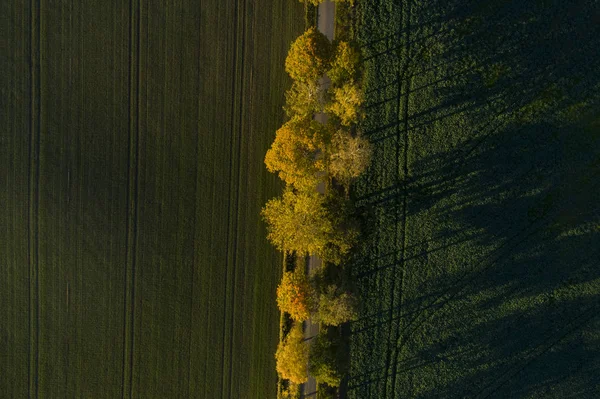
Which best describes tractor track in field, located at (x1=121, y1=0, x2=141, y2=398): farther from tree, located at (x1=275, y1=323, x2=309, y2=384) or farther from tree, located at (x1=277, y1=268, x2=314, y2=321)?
tree, located at (x1=275, y1=323, x2=309, y2=384)

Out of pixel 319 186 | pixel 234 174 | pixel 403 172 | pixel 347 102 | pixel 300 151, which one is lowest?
pixel 319 186

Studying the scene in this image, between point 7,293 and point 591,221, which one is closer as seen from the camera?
point 591,221

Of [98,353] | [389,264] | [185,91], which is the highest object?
[185,91]

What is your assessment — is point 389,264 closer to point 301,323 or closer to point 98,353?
point 301,323

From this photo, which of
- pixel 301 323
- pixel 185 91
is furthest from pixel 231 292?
pixel 185 91

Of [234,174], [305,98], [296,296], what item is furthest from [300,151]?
[296,296]

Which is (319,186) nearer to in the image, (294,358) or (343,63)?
(343,63)
